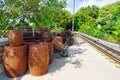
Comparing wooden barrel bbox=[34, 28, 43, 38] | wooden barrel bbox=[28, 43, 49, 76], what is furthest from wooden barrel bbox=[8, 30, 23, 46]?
wooden barrel bbox=[34, 28, 43, 38]

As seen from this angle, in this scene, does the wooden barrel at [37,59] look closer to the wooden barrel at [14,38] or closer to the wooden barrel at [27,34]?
the wooden barrel at [14,38]

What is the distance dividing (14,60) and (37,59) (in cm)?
58

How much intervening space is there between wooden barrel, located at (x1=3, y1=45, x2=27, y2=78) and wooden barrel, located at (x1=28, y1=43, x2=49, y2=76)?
21 centimetres

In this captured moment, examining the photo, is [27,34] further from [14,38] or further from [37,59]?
[37,59]

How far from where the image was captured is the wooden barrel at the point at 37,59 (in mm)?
4559

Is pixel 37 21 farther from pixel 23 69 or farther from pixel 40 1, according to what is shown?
pixel 23 69

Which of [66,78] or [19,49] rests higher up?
[19,49]

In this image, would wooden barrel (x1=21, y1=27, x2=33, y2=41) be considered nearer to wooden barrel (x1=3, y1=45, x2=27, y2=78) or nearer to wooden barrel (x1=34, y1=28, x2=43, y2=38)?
wooden barrel (x1=34, y1=28, x2=43, y2=38)

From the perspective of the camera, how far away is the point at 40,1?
28.4 ft

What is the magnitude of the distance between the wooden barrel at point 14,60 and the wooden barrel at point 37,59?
210 millimetres

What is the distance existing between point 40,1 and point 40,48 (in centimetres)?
459

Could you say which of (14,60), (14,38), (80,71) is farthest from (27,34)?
(80,71)

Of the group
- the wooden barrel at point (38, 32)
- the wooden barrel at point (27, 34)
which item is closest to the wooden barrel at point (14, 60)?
the wooden barrel at point (27, 34)

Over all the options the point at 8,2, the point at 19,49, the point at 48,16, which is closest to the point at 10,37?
the point at 19,49
